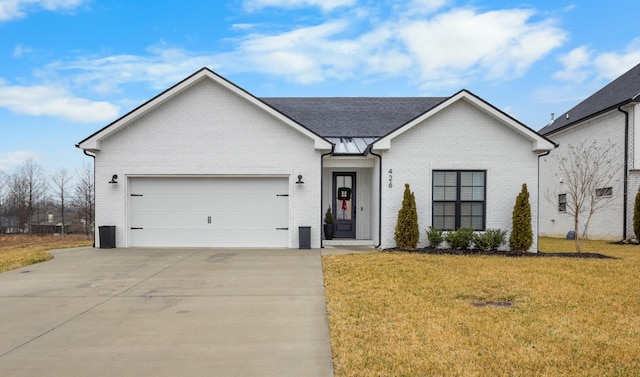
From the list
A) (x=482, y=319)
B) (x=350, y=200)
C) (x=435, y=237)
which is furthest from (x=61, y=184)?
(x=482, y=319)

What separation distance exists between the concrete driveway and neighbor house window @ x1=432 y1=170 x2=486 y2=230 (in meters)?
4.91

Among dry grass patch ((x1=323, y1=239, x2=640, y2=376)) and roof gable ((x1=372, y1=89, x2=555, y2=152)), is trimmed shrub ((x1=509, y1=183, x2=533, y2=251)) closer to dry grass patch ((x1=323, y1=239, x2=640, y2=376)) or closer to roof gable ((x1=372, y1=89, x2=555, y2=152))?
roof gable ((x1=372, y1=89, x2=555, y2=152))

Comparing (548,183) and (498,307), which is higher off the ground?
(548,183)

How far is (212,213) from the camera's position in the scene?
13281mm

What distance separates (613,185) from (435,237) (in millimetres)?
10814

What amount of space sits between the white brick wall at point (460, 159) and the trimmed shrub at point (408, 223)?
0.49m

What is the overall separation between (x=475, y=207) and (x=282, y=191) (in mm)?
6165

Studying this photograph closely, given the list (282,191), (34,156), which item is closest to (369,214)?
(282,191)

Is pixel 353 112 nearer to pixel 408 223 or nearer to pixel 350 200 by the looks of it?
pixel 350 200

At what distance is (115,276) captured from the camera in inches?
350

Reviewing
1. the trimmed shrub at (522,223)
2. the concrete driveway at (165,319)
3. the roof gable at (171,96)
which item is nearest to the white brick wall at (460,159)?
the trimmed shrub at (522,223)

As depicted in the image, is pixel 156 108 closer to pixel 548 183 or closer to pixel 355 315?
pixel 355 315

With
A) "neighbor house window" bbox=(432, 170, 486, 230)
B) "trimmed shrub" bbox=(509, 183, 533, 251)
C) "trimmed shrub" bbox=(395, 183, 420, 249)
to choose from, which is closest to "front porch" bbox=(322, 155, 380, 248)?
"trimmed shrub" bbox=(395, 183, 420, 249)

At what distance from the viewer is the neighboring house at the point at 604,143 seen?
54.9 feet
